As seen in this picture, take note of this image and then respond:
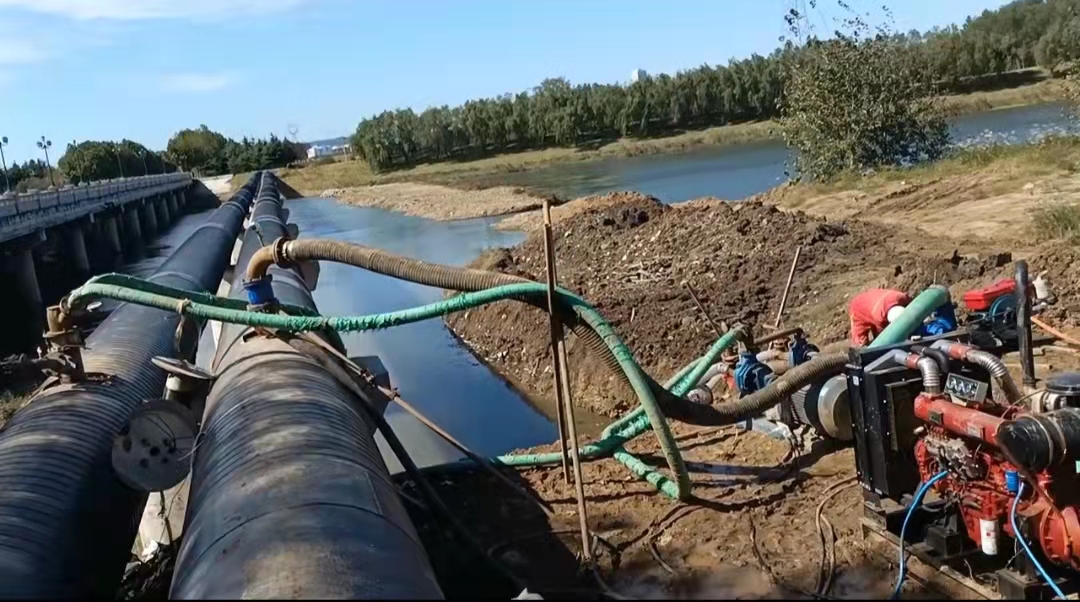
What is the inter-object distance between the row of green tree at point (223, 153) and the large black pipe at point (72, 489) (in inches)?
4109

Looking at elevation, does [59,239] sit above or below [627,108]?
below

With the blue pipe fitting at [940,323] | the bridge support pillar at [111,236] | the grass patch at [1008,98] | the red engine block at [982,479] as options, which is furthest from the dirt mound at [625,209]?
the grass patch at [1008,98]

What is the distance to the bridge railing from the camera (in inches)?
1008

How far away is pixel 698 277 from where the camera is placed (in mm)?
15945

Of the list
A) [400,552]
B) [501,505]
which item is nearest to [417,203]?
[501,505]

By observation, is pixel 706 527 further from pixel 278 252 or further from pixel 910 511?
pixel 278 252

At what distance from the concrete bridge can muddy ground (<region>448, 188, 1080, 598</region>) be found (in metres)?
13.3

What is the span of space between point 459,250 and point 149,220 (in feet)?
109

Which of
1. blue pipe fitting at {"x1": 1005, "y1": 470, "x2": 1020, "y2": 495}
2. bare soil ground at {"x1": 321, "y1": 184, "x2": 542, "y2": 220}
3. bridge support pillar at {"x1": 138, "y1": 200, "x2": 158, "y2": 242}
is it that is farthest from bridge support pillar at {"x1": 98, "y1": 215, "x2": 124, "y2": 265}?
blue pipe fitting at {"x1": 1005, "y1": 470, "x2": 1020, "y2": 495}

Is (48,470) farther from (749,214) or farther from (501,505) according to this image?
(749,214)

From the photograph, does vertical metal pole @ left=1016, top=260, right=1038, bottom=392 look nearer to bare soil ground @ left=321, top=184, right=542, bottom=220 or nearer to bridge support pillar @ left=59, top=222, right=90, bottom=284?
bare soil ground @ left=321, top=184, right=542, bottom=220

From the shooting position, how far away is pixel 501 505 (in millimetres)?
7402

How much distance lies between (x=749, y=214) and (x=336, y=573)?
626 inches

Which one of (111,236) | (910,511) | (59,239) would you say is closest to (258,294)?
(910,511)
